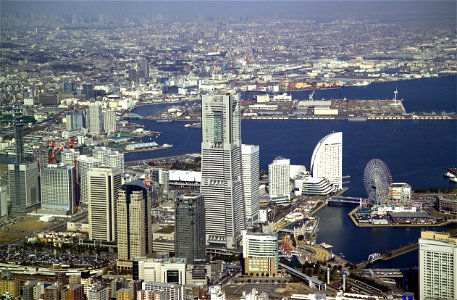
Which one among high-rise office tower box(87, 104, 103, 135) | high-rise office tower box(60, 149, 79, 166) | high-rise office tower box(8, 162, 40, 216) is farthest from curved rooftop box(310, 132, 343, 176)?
high-rise office tower box(87, 104, 103, 135)

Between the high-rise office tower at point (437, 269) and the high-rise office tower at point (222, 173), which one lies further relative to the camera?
the high-rise office tower at point (222, 173)

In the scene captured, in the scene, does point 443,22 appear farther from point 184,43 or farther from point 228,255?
point 228,255

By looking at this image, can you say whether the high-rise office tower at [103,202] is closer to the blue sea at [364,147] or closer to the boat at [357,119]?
the blue sea at [364,147]

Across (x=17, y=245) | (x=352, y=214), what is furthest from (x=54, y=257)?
(x=352, y=214)

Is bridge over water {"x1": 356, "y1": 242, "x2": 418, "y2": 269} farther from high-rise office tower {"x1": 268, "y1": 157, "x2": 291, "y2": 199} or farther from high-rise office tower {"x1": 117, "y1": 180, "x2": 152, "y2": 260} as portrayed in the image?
high-rise office tower {"x1": 268, "y1": 157, "x2": 291, "y2": 199}

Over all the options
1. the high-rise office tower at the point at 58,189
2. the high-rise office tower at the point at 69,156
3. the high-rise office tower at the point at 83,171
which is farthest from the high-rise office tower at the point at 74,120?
the high-rise office tower at the point at 58,189
